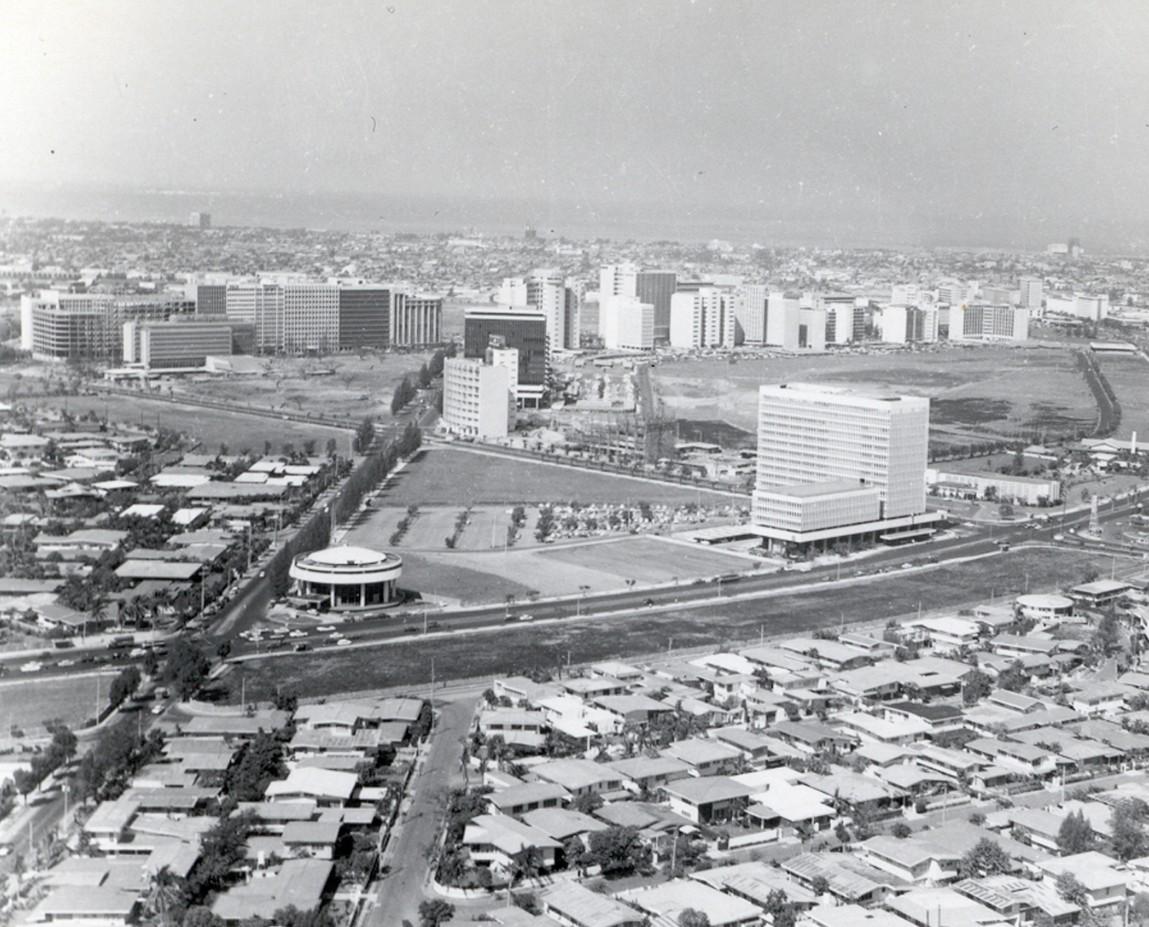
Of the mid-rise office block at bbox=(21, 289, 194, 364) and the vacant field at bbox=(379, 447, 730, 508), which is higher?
the mid-rise office block at bbox=(21, 289, 194, 364)

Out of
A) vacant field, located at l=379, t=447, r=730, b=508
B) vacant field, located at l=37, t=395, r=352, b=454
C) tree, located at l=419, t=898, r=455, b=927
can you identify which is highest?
vacant field, located at l=37, t=395, r=352, b=454

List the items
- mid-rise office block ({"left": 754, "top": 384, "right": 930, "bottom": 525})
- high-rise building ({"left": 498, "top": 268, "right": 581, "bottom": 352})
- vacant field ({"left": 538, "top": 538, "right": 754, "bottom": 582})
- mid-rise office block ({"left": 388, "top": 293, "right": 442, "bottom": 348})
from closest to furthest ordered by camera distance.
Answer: vacant field ({"left": 538, "top": 538, "right": 754, "bottom": 582})
mid-rise office block ({"left": 754, "top": 384, "right": 930, "bottom": 525})
mid-rise office block ({"left": 388, "top": 293, "right": 442, "bottom": 348})
high-rise building ({"left": 498, "top": 268, "right": 581, "bottom": 352})

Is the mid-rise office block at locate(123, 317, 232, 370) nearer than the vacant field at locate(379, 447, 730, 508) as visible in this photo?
No

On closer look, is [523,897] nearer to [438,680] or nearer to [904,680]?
[438,680]

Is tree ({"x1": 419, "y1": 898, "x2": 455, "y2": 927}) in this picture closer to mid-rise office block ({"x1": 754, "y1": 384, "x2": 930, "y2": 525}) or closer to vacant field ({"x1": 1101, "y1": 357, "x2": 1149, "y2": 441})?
mid-rise office block ({"x1": 754, "y1": 384, "x2": 930, "y2": 525})

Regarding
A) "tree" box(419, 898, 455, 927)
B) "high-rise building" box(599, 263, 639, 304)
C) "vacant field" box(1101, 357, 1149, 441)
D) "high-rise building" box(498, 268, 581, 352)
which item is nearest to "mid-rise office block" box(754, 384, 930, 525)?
"vacant field" box(1101, 357, 1149, 441)

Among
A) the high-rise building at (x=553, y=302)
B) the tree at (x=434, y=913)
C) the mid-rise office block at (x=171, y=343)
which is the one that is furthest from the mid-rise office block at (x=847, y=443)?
the high-rise building at (x=553, y=302)

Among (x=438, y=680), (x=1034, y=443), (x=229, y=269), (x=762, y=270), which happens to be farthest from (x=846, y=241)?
(x=438, y=680)

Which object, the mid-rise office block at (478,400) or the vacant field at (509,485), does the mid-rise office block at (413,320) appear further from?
the vacant field at (509,485)
